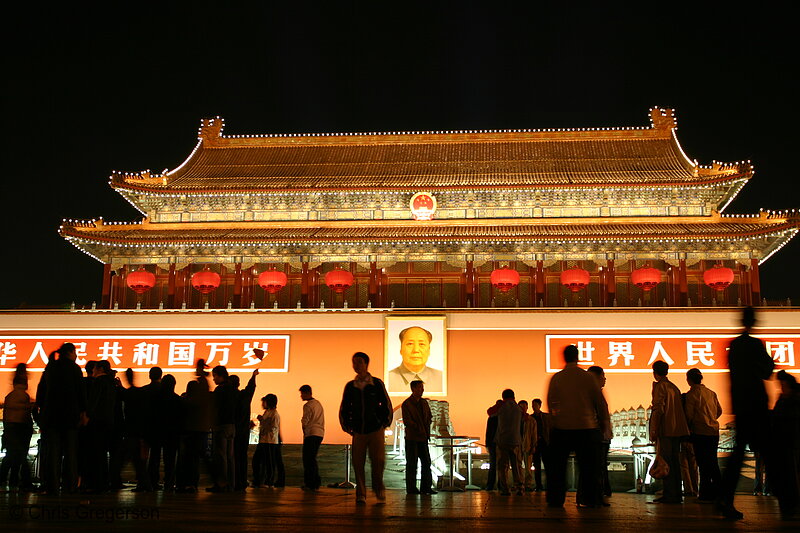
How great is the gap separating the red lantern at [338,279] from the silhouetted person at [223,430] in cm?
862

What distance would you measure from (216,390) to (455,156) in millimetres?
14305

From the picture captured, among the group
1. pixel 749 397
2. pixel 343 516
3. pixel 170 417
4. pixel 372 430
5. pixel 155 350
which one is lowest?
pixel 343 516

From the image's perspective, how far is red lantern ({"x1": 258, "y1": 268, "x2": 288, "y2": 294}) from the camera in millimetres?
17750

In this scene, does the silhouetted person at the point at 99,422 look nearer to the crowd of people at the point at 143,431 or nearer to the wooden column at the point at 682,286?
the crowd of people at the point at 143,431

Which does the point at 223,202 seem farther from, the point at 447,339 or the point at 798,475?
the point at 798,475

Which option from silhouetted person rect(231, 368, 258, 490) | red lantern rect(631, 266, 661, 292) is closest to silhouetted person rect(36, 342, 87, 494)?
silhouetted person rect(231, 368, 258, 490)

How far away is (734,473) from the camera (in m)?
5.84

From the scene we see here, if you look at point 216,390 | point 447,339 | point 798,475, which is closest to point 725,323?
point 447,339

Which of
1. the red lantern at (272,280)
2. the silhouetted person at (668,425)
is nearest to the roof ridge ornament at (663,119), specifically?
the red lantern at (272,280)

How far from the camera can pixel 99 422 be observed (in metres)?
8.29

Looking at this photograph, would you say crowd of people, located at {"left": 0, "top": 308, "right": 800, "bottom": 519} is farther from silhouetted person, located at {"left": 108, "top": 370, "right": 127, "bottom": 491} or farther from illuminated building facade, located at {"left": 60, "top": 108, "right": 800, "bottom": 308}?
illuminated building facade, located at {"left": 60, "top": 108, "right": 800, "bottom": 308}

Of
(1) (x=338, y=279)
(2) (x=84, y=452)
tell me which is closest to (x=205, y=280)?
(1) (x=338, y=279)

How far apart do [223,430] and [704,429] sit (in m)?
4.73

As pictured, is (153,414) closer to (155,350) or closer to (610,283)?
(155,350)
